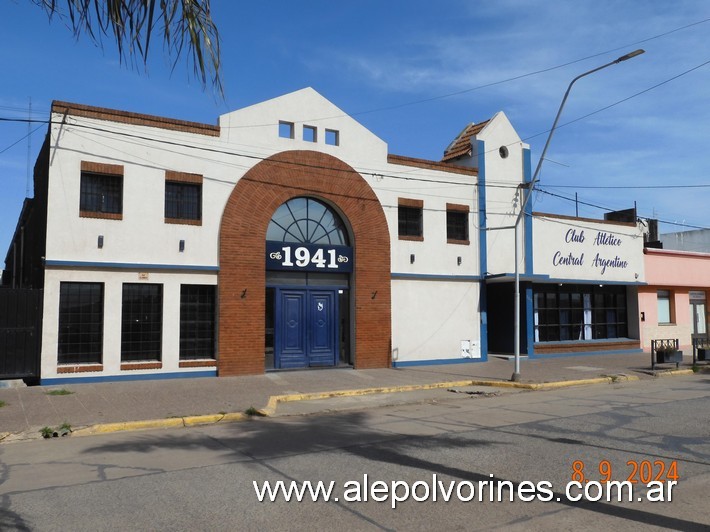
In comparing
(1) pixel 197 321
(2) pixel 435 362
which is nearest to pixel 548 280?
(2) pixel 435 362

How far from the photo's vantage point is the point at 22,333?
574 inches

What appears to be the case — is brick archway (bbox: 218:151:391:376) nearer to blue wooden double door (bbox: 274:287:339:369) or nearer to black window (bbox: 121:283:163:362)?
blue wooden double door (bbox: 274:287:339:369)

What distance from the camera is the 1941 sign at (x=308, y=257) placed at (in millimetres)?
17828

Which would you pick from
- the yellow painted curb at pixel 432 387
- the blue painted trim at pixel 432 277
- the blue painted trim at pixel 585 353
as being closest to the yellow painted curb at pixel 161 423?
the yellow painted curb at pixel 432 387

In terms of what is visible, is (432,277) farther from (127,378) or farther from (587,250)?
(127,378)

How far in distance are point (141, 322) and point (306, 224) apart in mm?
5789

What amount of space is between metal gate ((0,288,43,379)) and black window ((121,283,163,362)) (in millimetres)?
2003

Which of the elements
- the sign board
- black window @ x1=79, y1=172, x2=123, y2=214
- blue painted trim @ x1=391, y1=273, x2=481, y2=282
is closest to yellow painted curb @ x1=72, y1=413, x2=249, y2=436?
black window @ x1=79, y1=172, x2=123, y2=214

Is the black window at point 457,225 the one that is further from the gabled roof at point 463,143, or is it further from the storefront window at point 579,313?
Answer: the storefront window at point 579,313

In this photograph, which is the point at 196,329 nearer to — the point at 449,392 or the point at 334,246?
the point at 334,246

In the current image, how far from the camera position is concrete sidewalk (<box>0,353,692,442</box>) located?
10.8 metres

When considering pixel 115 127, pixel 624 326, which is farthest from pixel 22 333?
pixel 624 326

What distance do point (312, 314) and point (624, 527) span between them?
13.9 m

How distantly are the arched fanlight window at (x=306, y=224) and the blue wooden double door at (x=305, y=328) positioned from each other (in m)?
1.60
